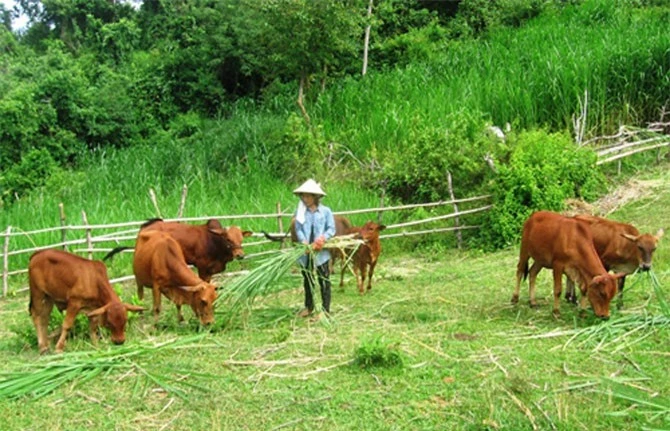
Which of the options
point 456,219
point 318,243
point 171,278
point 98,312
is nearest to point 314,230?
point 318,243

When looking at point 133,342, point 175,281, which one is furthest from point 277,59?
point 133,342

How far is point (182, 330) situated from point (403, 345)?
85.3 inches

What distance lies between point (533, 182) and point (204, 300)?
5684 mm

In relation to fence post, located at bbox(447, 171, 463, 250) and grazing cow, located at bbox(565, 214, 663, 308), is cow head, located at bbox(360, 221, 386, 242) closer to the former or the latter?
grazing cow, located at bbox(565, 214, 663, 308)

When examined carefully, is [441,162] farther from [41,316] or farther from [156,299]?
[41,316]

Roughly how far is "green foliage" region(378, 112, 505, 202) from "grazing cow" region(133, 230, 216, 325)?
18.7 feet

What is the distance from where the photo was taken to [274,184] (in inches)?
568

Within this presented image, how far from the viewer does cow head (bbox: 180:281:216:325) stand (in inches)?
278

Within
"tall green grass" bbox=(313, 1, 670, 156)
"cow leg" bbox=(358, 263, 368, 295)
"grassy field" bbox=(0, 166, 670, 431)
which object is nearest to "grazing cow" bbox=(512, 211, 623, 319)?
"grassy field" bbox=(0, 166, 670, 431)

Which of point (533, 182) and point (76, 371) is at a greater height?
point (533, 182)

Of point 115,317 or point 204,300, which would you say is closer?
point 115,317

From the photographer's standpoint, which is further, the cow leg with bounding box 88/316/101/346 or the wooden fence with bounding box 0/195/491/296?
the wooden fence with bounding box 0/195/491/296

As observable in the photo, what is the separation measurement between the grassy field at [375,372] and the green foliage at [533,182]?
127 inches

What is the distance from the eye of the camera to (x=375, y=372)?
5551mm
